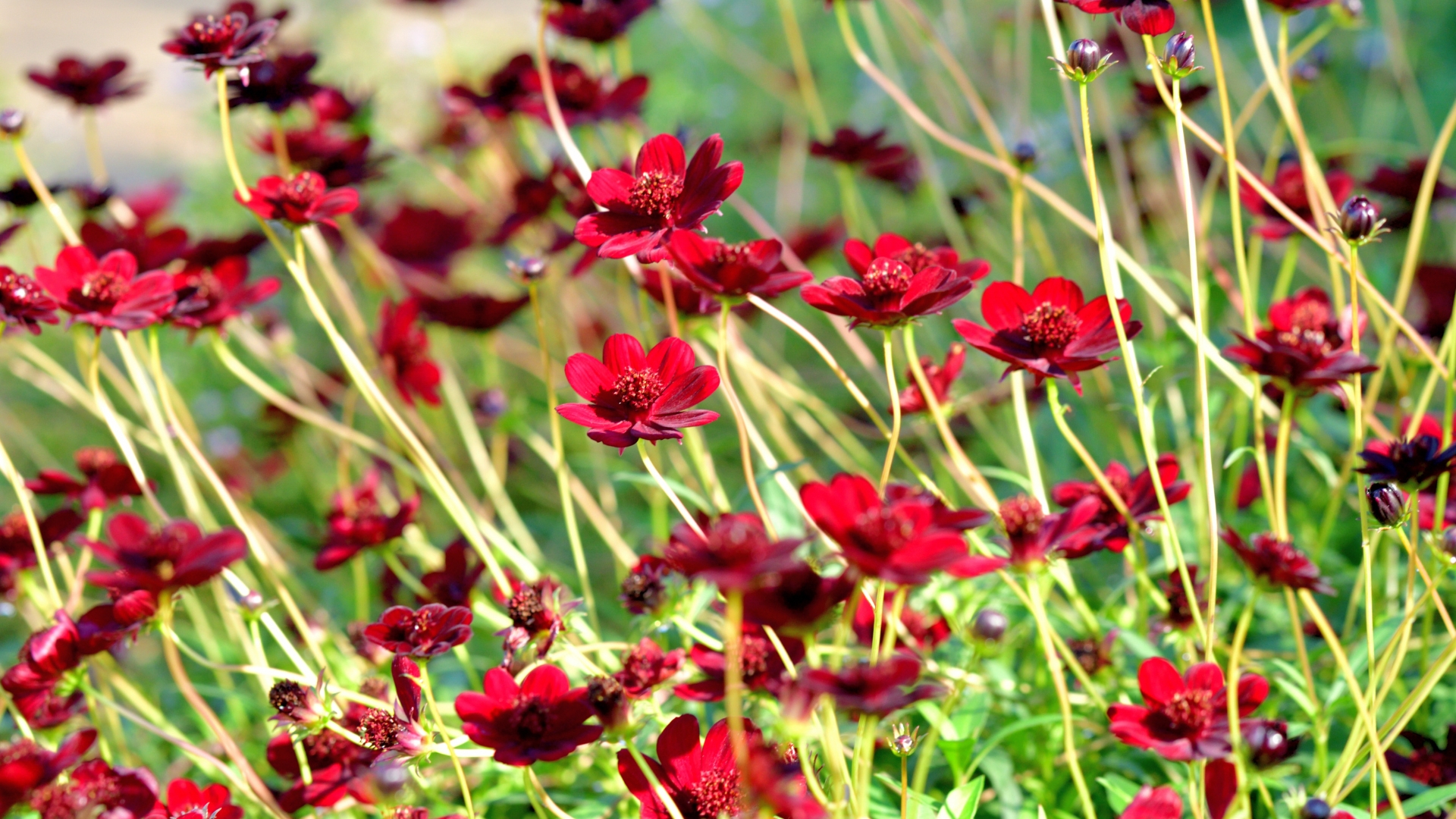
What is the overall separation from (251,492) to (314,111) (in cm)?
105

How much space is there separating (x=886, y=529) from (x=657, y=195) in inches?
16.6

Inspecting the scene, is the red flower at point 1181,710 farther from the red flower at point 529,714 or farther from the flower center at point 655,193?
the flower center at point 655,193

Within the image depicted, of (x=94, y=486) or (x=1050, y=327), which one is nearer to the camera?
(x=1050, y=327)

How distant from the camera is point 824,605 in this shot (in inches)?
24.7

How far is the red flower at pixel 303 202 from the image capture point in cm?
106

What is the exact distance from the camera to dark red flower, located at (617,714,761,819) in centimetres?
88

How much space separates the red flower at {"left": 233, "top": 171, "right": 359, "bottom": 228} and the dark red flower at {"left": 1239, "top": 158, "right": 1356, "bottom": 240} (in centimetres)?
105

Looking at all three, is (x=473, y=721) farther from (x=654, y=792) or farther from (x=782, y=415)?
(x=782, y=415)

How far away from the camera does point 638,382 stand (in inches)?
37.9

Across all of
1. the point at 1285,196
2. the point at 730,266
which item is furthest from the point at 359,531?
the point at 1285,196

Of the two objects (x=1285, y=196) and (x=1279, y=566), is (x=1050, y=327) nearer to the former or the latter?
(x=1279, y=566)

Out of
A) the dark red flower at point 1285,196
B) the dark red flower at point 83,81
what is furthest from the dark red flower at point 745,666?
the dark red flower at point 83,81

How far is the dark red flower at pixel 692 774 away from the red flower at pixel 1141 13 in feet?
2.20

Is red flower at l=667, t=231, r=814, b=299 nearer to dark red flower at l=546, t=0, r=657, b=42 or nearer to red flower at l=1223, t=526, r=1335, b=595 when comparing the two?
red flower at l=1223, t=526, r=1335, b=595
